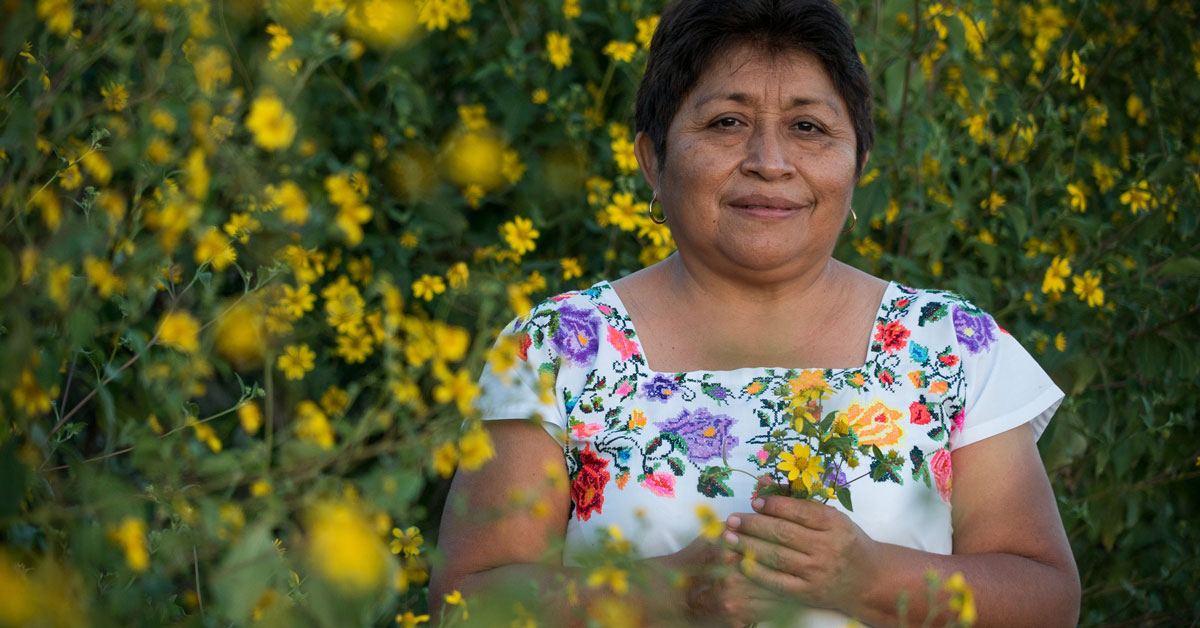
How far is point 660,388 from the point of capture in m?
1.84

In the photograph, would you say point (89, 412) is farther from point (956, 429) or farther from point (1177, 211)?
point (1177, 211)

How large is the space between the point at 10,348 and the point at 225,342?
0.51 metres

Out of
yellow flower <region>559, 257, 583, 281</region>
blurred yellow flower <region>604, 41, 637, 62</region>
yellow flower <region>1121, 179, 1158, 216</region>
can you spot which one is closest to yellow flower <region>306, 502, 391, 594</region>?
yellow flower <region>559, 257, 583, 281</region>

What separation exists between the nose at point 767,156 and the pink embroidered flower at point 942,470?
0.47 m

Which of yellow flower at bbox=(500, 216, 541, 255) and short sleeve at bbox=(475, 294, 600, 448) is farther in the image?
yellow flower at bbox=(500, 216, 541, 255)

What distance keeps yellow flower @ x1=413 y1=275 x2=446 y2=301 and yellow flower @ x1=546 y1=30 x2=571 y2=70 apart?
557 mm

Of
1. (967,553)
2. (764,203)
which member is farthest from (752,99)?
(967,553)

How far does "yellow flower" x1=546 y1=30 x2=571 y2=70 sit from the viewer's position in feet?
8.86

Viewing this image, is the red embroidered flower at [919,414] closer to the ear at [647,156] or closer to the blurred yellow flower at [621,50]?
the ear at [647,156]

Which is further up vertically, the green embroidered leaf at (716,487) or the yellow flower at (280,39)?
the yellow flower at (280,39)

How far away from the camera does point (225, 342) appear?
1397 mm

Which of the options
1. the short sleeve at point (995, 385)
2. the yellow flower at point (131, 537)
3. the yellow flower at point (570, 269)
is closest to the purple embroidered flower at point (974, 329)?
the short sleeve at point (995, 385)

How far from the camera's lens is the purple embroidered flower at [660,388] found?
1.83m

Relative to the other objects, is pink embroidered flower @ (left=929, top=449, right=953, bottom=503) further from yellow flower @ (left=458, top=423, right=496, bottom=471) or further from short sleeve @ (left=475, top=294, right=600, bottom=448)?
yellow flower @ (left=458, top=423, right=496, bottom=471)
